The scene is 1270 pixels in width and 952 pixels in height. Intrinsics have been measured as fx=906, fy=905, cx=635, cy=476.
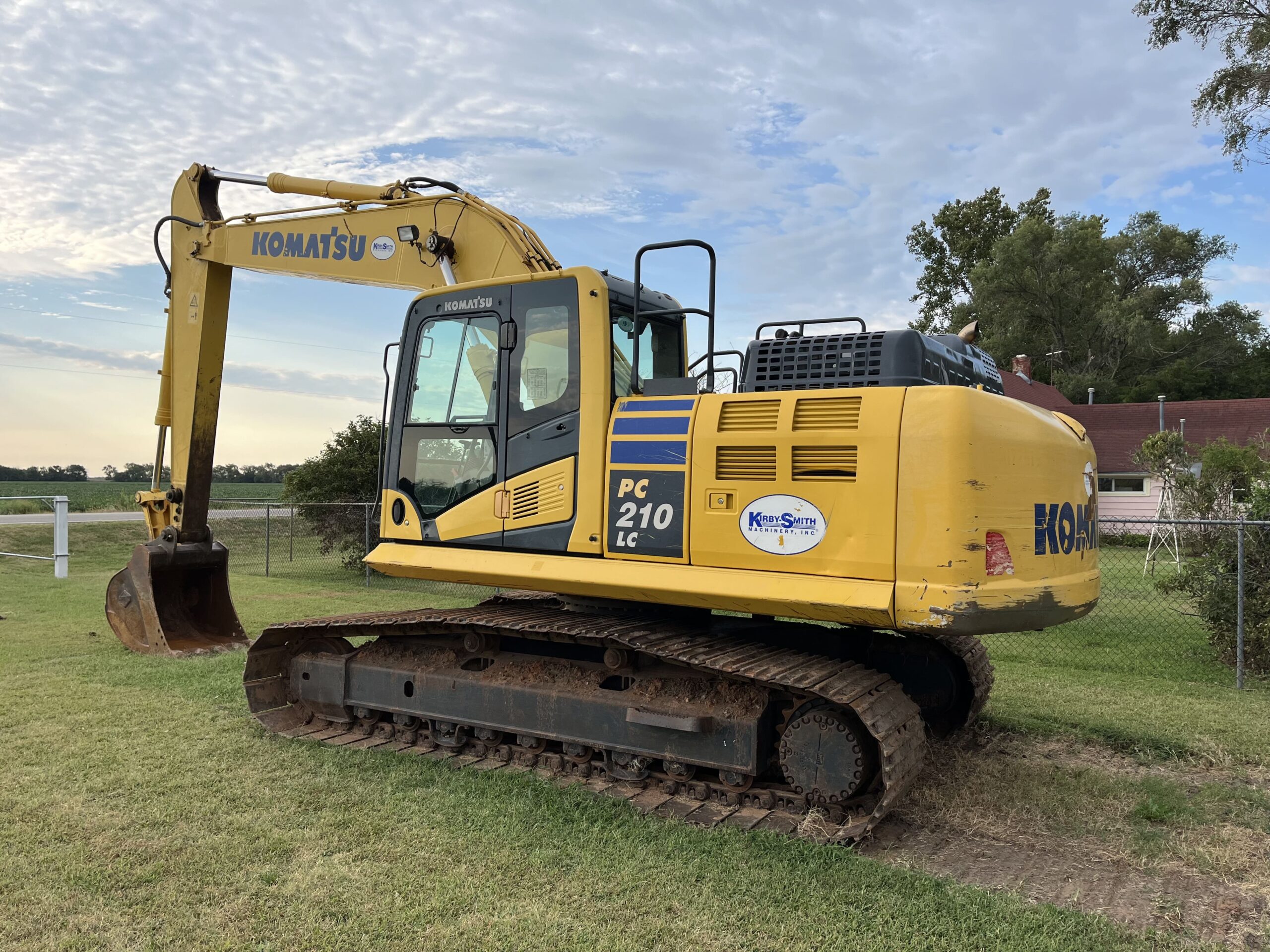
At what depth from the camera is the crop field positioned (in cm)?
359

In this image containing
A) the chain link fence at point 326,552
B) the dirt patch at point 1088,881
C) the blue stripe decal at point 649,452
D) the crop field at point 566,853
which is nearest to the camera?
the crop field at point 566,853

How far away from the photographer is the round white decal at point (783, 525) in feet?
14.7

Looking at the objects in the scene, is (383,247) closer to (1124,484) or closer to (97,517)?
(97,517)

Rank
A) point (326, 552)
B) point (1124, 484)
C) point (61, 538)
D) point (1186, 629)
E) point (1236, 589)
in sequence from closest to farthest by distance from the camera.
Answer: point (1236, 589)
point (1186, 629)
point (61, 538)
point (326, 552)
point (1124, 484)

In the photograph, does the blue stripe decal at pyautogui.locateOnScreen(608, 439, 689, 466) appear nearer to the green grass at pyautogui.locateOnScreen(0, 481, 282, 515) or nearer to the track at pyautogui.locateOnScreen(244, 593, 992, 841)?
the track at pyautogui.locateOnScreen(244, 593, 992, 841)

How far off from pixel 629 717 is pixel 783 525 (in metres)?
1.42

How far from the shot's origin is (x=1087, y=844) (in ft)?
15.2

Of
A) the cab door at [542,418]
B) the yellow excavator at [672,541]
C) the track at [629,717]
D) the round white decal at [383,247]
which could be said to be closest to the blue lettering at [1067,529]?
the yellow excavator at [672,541]

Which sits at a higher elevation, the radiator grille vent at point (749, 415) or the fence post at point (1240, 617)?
the radiator grille vent at point (749, 415)

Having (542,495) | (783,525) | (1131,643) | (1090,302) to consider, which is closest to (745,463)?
(783,525)

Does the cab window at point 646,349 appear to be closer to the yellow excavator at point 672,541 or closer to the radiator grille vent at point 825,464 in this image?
the yellow excavator at point 672,541

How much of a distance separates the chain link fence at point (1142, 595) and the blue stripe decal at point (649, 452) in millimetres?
3144

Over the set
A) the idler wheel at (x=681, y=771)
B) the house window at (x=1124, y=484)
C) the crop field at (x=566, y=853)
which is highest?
the house window at (x=1124, y=484)

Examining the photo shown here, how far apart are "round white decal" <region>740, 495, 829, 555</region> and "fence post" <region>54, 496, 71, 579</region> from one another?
50.0ft
